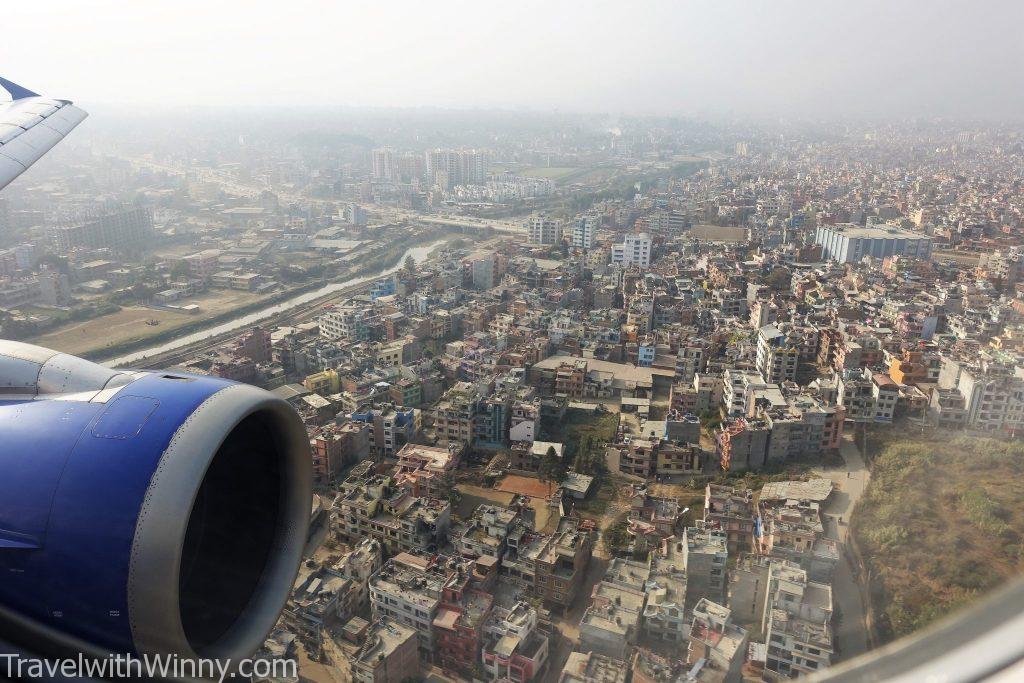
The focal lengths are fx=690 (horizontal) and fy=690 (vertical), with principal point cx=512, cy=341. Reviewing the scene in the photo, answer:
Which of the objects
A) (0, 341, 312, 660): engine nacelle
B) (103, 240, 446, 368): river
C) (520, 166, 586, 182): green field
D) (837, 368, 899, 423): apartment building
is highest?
(0, 341, 312, 660): engine nacelle

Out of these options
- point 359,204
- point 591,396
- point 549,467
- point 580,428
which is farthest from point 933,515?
point 359,204

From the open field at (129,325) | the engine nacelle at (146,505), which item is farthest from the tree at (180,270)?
the engine nacelle at (146,505)

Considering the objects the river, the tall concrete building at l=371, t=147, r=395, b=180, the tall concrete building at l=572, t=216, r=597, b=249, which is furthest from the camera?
the tall concrete building at l=371, t=147, r=395, b=180

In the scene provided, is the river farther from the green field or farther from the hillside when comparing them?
the green field

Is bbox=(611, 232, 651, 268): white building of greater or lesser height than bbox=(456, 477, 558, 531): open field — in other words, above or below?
above

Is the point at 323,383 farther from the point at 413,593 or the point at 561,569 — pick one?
the point at 561,569

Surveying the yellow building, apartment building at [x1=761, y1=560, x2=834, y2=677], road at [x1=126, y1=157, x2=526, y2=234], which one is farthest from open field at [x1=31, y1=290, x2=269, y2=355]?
apartment building at [x1=761, y1=560, x2=834, y2=677]
